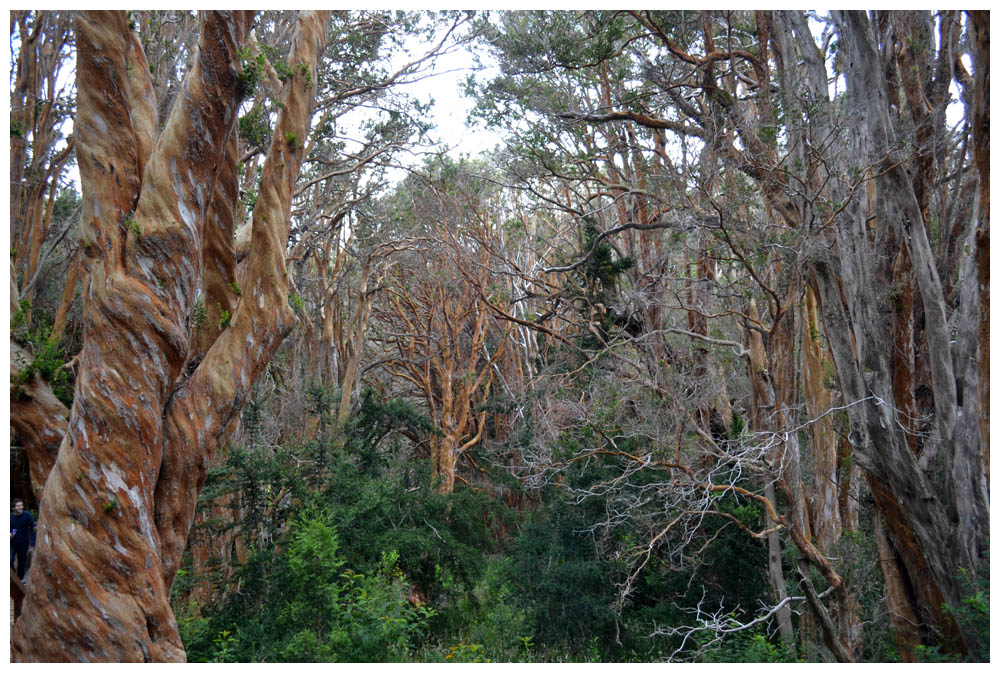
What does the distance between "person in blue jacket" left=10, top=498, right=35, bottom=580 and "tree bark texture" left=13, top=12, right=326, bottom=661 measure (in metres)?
1.90

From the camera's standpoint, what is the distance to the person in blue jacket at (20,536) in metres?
6.55

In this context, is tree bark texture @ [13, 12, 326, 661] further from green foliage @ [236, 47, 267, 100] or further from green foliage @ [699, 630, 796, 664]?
green foliage @ [699, 630, 796, 664]

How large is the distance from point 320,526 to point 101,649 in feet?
9.11

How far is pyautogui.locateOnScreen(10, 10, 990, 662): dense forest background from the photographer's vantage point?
5.18 meters

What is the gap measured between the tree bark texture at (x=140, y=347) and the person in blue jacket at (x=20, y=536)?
190cm

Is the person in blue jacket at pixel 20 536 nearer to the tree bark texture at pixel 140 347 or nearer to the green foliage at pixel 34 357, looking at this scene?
the green foliage at pixel 34 357

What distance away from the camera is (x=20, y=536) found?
6.59 metres

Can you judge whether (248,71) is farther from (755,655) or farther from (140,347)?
(755,655)

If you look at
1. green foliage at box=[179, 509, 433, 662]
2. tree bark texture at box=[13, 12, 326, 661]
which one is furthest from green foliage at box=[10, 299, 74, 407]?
green foliage at box=[179, 509, 433, 662]

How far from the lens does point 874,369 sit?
634 centimetres

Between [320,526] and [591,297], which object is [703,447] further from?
[320,526]

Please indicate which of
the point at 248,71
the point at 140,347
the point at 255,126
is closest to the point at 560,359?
the point at 255,126

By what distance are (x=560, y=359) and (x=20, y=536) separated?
8.01 m
